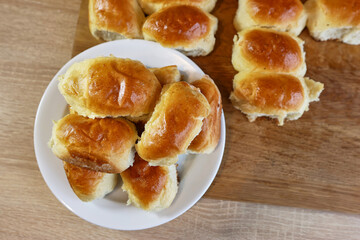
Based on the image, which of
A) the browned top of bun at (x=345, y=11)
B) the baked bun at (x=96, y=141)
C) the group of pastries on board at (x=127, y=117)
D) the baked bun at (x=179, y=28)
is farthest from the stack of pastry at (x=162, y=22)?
the browned top of bun at (x=345, y=11)

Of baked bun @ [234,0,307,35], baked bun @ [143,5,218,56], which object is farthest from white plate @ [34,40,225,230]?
baked bun @ [234,0,307,35]

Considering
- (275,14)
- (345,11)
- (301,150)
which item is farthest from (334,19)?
(301,150)

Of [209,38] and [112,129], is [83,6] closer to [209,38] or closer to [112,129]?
[209,38]

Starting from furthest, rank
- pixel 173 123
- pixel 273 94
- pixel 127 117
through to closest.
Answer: pixel 273 94 → pixel 127 117 → pixel 173 123

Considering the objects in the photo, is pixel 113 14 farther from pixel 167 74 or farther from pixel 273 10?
pixel 273 10

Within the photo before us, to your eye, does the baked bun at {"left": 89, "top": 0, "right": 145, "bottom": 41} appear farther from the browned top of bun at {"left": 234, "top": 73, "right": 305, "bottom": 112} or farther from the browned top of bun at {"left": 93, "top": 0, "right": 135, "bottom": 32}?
the browned top of bun at {"left": 234, "top": 73, "right": 305, "bottom": 112}

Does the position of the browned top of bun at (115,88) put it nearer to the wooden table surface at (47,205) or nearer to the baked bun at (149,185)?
the baked bun at (149,185)

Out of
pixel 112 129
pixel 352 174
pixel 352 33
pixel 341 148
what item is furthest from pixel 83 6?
pixel 352 174
